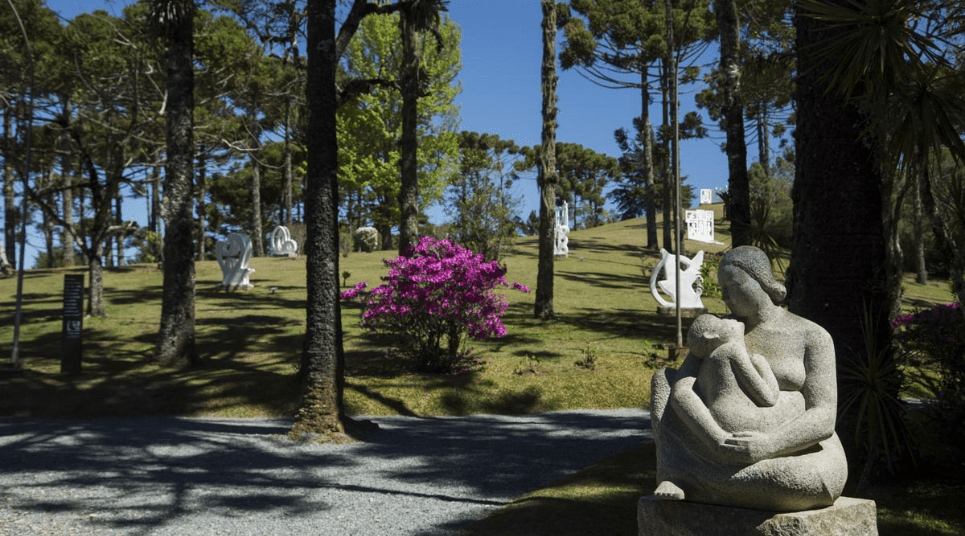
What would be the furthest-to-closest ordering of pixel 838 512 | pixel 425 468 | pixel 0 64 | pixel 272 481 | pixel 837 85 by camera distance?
1. pixel 0 64
2. pixel 425 468
3. pixel 272 481
4. pixel 837 85
5. pixel 838 512

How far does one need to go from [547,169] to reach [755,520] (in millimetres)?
16001

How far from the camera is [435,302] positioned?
508 inches

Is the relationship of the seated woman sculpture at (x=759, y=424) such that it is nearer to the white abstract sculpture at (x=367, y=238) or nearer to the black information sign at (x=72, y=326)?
the black information sign at (x=72, y=326)

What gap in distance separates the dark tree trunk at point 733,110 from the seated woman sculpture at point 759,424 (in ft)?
28.3

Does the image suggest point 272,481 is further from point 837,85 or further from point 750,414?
point 837,85

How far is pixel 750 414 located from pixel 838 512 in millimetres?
586

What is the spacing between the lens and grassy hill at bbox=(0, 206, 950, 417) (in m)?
11.9

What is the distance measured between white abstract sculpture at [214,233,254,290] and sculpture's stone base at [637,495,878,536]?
2171 centimetres

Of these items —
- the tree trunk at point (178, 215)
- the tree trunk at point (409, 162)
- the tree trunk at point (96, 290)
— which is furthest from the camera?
the tree trunk at point (96, 290)

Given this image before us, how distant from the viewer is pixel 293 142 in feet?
144

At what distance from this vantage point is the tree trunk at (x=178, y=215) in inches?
532

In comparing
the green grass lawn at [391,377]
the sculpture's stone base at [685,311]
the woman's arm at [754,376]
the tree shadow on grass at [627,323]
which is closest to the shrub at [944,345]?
the green grass lawn at [391,377]

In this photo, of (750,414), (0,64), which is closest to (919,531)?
(750,414)

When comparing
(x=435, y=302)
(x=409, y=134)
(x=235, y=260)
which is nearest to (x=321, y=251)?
(x=435, y=302)
